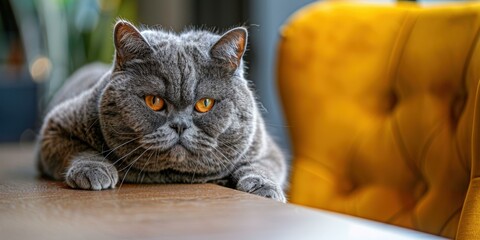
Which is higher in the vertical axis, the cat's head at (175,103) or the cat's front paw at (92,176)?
the cat's head at (175,103)

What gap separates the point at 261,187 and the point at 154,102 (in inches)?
9.6

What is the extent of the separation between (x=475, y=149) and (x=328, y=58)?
0.74 metres

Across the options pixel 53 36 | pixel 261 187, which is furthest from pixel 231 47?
pixel 53 36

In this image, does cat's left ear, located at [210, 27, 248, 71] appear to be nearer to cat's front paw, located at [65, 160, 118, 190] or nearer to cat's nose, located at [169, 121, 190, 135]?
cat's nose, located at [169, 121, 190, 135]

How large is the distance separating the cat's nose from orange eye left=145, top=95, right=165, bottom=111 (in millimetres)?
45

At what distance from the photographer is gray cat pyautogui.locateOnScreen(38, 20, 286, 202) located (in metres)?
1.22

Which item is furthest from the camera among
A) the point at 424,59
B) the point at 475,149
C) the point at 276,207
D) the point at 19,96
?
the point at 19,96

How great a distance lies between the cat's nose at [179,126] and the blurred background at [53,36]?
2.09m

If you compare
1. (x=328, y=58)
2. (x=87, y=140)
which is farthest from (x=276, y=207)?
(x=328, y=58)

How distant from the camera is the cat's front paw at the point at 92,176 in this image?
1170 mm

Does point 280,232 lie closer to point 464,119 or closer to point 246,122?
point 246,122

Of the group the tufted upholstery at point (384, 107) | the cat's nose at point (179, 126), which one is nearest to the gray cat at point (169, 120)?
the cat's nose at point (179, 126)

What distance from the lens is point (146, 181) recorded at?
1.28 m

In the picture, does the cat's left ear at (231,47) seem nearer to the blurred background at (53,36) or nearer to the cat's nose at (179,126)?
the cat's nose at (179,126)
